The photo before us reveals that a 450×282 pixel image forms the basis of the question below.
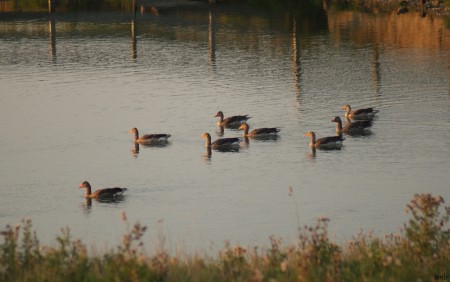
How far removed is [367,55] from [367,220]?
27145mm

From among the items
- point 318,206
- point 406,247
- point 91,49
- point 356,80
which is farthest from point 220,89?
point 406,247

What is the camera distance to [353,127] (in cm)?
3600

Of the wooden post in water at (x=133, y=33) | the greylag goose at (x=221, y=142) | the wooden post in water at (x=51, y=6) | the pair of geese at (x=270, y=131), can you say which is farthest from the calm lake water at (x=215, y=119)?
the wooden post in water at (x=51, y=6)

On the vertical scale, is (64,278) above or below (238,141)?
above

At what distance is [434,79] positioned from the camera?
44.8 m

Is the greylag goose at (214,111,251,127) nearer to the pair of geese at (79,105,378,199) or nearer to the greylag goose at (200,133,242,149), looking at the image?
the pair of geese at (79,105,378,199)

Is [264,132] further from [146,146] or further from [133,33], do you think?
[133,33]

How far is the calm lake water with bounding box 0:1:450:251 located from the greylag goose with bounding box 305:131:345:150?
352 millimetres

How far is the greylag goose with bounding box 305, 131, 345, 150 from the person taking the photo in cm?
3397

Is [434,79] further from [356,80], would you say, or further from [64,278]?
[64,278]

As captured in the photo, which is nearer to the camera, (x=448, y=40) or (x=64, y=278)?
(x=64, y=278)

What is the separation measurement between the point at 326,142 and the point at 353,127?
2.39m

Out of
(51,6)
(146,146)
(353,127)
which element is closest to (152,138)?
(146,146)

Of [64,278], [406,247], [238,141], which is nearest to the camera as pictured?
[64,278]
